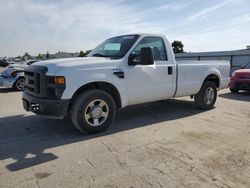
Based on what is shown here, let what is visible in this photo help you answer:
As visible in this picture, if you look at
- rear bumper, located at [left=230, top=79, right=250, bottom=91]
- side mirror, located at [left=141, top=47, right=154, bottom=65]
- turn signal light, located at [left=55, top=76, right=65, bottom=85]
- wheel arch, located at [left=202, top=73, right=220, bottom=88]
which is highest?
side mirror, located at [left=141, top=47, right=154, bottom=65]

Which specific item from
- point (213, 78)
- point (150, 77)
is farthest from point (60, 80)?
point (213, 78)

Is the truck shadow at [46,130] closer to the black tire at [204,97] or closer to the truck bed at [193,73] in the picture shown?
the black tire at [204,97]

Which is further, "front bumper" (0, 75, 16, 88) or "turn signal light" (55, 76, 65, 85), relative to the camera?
"front bumper" (0, 75, 16, 88)

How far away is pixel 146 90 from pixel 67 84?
192 cm

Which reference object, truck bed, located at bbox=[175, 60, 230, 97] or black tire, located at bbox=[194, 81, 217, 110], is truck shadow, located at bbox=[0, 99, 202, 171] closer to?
black tire, located at bbox=[194, 81, 217, 110]

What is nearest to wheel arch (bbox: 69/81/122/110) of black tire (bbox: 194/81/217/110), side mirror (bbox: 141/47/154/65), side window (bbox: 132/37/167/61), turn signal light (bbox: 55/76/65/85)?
turn signal light (bbox: 55/76/65/85)

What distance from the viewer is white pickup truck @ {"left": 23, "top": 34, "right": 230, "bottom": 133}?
460 centimetres

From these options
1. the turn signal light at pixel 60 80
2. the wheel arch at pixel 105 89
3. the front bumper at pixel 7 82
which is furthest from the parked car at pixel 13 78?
the turn signal light at pixel 60 80

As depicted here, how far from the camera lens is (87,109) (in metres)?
4.88

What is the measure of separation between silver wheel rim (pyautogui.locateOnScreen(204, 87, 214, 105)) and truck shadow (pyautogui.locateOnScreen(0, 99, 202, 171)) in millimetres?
426

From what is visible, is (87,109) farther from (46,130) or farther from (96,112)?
(46,130)

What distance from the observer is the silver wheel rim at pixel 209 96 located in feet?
24.1

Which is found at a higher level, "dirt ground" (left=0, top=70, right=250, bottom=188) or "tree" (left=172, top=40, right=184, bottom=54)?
"tree" (left=172, top=40, right=184, bottom=54)

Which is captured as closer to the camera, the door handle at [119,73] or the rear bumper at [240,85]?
the door handle at [119,73]
